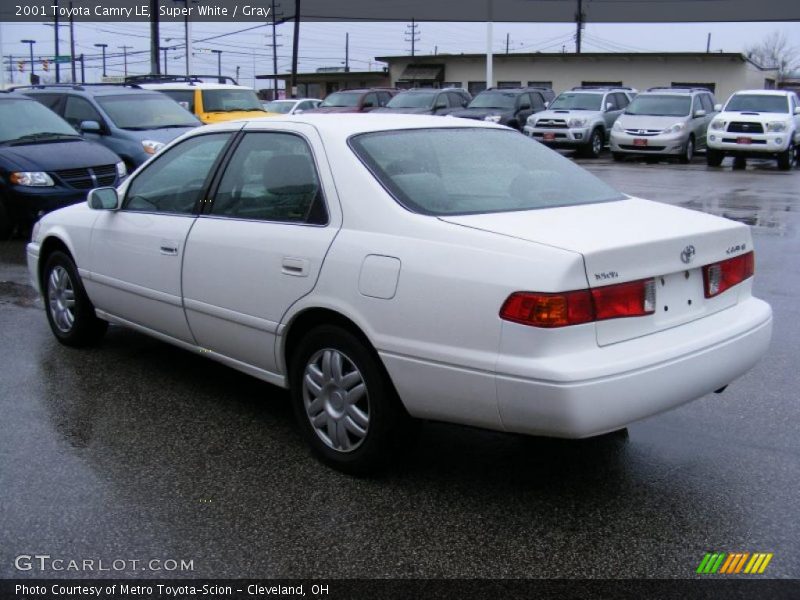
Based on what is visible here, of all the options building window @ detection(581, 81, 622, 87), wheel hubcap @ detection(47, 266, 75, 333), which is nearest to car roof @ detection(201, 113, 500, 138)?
wheel hubcap @ detection(47, 266, 75, 333)

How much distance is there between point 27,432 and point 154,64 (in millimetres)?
29184

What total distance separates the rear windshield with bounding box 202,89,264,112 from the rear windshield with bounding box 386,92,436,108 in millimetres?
7575

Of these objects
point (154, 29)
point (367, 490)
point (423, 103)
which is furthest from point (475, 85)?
point (367, 490)

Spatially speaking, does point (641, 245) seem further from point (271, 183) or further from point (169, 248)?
point (169, 248)

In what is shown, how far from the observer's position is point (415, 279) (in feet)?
11.7

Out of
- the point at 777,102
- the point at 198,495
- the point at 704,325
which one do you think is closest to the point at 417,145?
the point at 704,325

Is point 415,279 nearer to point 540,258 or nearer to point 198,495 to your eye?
point 540,258

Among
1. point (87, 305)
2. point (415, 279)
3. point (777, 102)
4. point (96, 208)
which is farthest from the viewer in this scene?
point (777, 102)

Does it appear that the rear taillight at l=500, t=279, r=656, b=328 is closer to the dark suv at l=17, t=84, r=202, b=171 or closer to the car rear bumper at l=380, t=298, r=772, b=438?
the car rear bumper at l=380, t=298, r=772, b=438

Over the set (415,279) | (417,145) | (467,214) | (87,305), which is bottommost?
(87,305)

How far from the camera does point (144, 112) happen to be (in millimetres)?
13969

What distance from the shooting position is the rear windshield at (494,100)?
25.0 metres

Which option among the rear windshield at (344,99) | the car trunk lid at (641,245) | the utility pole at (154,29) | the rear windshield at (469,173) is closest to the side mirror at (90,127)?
the rear windshield at (469,173)

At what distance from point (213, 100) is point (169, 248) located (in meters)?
13.0
